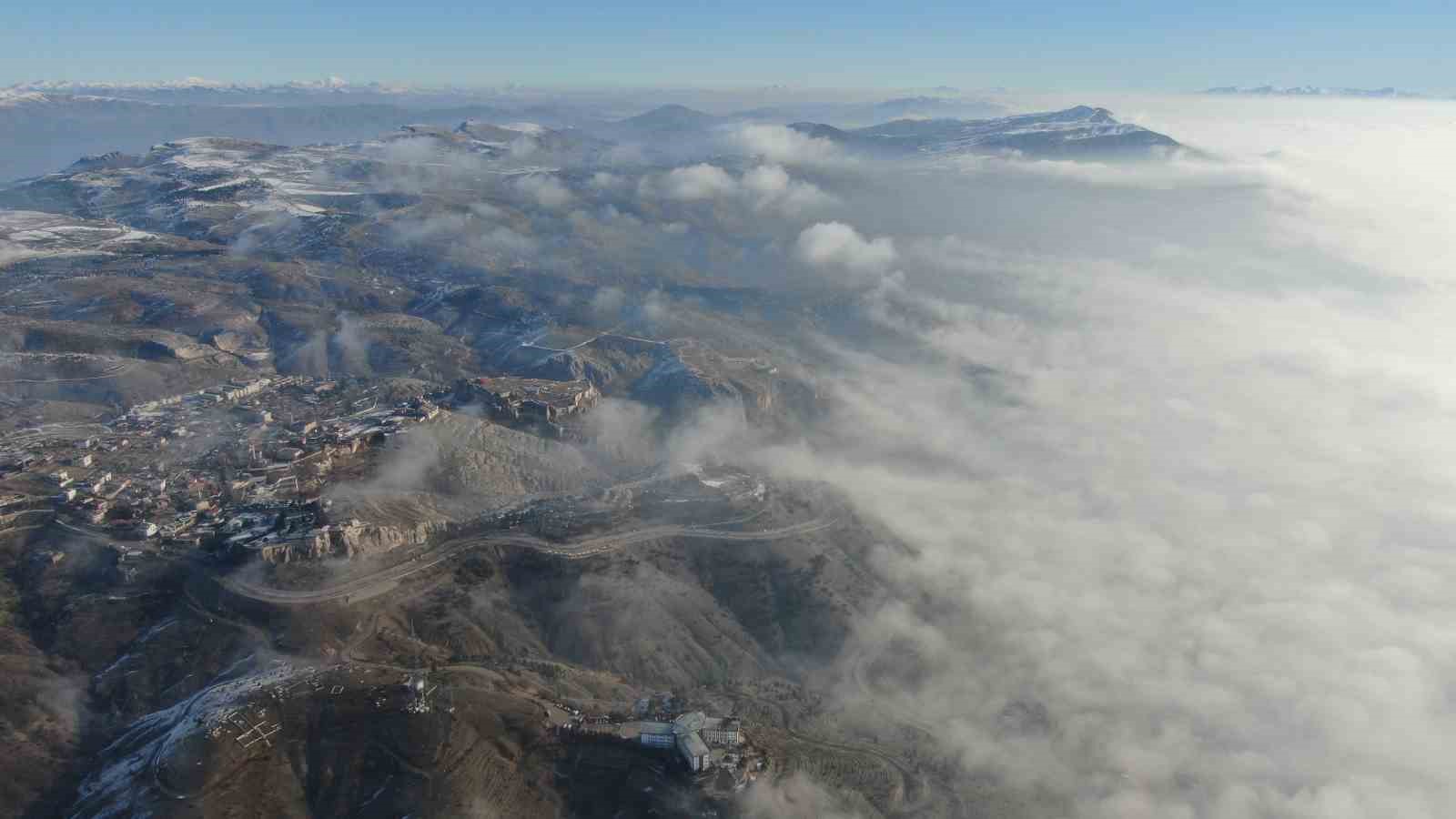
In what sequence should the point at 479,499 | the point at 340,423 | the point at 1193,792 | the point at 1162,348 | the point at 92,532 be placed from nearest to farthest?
the point at 1193,792 → the point at 92,532 → the point at 479,499 → the point at 340,423 → the point at 1162,348

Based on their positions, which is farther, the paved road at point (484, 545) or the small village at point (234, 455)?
the small village at point (234, 455)

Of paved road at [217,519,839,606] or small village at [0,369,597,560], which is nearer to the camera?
paved road at [217,519,839,606]

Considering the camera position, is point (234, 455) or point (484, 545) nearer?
point (484, 545)

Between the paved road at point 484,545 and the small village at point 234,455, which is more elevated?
the small village at point 234,455

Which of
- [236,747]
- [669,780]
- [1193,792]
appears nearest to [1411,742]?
[1193,792]

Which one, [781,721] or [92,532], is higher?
[92,532]

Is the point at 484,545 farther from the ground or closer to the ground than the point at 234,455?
closer to the ground

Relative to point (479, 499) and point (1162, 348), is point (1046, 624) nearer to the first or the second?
point (479, 499)

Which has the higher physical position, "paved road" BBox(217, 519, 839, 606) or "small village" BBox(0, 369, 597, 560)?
"small village" BBox(0, 369, 597, 560)
